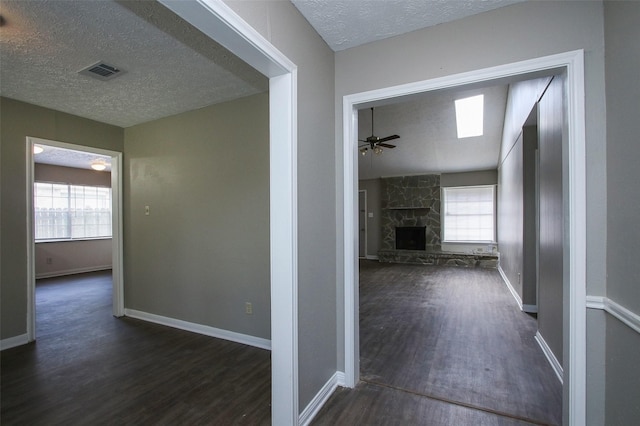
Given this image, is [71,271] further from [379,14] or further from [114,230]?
[379,14]

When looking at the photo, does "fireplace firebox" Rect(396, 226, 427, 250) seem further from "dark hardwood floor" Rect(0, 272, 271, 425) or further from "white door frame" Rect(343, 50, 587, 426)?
"white door frame" Rect(343, 50, 587, 426)

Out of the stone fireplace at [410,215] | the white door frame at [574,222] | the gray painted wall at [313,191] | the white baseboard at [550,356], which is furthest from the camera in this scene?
the stone fireplace at [410,215]

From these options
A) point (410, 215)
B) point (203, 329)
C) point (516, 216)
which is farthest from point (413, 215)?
point (203, 329)

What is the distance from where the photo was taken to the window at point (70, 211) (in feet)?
20.5

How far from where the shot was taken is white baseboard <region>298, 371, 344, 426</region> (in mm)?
1729

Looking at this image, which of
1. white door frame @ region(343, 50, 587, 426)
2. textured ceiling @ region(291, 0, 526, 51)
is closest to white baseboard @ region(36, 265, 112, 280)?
textured ceiling @ region(291, 0, 526, 51)

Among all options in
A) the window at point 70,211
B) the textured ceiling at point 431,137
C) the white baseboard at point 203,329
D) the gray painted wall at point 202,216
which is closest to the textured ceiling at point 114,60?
the gray painted wall at point 202,216

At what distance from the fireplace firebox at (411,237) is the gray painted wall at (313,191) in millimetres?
6447

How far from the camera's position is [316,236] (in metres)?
1.89

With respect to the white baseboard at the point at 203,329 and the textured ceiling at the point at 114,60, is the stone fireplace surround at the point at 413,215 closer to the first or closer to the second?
the white baseboard at the point at 203,329

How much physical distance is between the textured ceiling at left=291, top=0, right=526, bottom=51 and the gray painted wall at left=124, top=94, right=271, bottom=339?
3.85 ft

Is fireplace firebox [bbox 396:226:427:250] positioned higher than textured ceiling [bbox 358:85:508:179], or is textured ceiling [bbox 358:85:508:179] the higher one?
textured ceiling [bbox 358:85:508:179]

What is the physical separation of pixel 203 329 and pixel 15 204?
7.86 feet

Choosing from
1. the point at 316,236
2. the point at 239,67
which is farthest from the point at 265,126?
the point at 316,236
